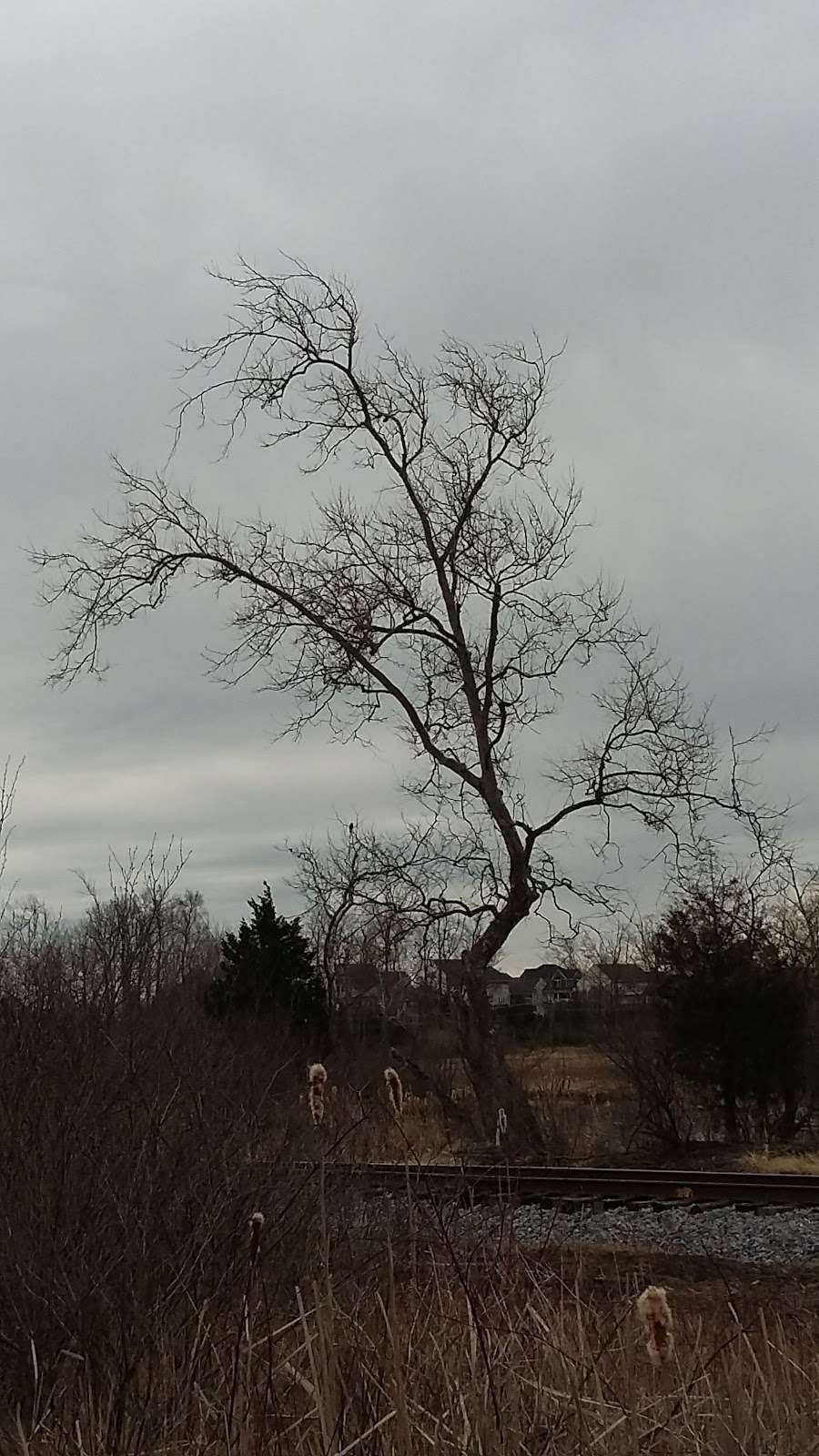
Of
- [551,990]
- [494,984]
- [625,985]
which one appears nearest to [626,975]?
[625,985]

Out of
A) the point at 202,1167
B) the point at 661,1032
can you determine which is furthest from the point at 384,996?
the point at 202,1167

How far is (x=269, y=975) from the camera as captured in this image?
22.8 metres

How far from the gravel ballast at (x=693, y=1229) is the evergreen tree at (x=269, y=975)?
8.98 m

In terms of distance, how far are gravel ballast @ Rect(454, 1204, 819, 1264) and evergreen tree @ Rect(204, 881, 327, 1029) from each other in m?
8.98

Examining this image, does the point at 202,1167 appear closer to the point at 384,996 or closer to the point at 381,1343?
the point at 381,1343

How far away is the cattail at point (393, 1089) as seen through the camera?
3221 millimetres

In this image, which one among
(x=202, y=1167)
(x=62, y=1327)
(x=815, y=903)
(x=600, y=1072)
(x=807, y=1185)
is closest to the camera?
(x=62, y=1327)

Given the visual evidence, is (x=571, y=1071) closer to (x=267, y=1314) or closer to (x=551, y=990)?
(x=551, y=990)

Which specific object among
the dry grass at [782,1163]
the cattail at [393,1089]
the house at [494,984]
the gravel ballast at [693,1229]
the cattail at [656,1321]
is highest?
the house at [494,984]

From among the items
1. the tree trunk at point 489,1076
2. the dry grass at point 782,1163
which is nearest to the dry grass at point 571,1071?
the tree trunk at point 489,1076

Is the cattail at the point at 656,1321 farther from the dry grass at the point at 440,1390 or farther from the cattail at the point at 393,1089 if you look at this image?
the cattail at the point at 393,1089

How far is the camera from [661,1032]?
19.8 meters

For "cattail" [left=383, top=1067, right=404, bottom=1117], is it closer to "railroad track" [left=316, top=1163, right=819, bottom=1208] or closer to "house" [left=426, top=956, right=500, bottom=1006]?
"railroad track" [left=316, top=1163, right=819, bottom=1208]

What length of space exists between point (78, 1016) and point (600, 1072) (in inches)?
597
